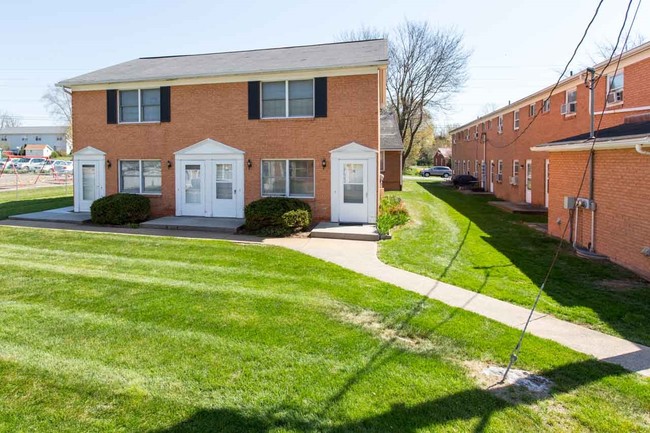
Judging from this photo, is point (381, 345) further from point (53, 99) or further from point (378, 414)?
point (53, 99)

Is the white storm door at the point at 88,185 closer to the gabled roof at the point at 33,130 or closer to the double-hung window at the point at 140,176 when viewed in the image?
the double-hung window at the point at 140,176

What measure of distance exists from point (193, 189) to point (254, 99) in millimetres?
3896

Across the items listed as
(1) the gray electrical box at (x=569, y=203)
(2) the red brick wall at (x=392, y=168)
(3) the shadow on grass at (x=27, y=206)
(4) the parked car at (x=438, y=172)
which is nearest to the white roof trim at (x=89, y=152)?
(3) the shadow on grass at (x=27, y=206)

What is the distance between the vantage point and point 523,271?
359 inches

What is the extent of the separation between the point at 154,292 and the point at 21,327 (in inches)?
72.7

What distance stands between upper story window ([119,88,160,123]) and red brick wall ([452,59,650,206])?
1553cm

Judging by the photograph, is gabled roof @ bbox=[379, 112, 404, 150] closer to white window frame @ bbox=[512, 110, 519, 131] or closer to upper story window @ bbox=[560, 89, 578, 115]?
white window frame @ bbox=[512, 110, 519, 131]

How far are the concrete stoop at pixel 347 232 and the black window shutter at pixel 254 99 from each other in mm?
4523

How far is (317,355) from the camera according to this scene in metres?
4.90

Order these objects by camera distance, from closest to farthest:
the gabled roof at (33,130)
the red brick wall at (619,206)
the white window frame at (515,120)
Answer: the red brick wall at (619,206), the white window frame at (515,120), the gabled roof at (33,130)

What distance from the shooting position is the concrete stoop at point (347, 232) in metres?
12.6

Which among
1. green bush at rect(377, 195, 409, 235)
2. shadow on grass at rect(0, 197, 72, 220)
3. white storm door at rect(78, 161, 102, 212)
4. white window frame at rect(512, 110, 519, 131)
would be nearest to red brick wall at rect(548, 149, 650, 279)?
green bush at rect(377, 195, 409, 235)

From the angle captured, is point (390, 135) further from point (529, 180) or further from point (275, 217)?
point (275, 217)

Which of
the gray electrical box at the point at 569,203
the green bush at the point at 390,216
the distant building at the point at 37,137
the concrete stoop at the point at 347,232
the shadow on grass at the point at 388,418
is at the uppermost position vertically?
the distant building at the point at 37,137
